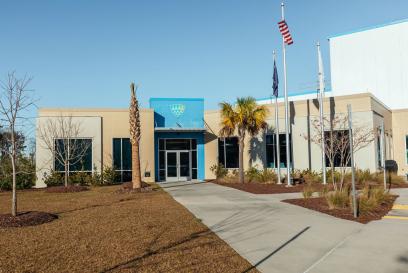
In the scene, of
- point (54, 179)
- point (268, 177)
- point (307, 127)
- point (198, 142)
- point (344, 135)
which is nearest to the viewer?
point (344, 135)

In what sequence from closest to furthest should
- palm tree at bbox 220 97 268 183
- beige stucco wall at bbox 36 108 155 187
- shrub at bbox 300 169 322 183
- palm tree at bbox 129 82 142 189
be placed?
palm tree at bbox 129 82 142 189 < shrub at bbox 300 169 322 183 < palm tree at bbox 220 97 268 183 < beige stucco wall at bbox 36 108 155 187

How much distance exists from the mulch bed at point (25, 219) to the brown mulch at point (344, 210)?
8.21 meters

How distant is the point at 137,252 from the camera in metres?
7.37

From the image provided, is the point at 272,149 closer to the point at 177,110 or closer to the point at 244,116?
the point at 244,116

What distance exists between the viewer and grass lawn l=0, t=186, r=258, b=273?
6516 mm

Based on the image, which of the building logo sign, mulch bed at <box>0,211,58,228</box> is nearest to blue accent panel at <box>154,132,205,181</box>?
the building logo sign

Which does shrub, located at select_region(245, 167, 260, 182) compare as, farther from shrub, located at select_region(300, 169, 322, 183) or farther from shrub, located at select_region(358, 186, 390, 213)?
shrub, located at select_region(358, 186, 390, 213)

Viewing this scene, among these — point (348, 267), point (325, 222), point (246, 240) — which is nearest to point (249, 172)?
point (325, 222)

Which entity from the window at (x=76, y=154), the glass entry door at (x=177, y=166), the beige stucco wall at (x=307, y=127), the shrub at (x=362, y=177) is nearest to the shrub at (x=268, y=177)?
the beige stucco wall at (x=307, y=127)

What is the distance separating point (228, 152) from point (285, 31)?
441 inches

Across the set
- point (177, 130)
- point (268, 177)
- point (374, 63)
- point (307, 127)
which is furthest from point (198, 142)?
point (374, 63)

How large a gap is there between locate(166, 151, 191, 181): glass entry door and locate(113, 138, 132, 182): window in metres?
3.32

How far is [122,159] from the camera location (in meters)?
27.9

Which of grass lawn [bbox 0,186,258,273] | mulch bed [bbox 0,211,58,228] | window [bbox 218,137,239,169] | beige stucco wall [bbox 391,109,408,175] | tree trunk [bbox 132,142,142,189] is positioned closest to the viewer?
grass lawn [bbox 0,186,258,273]
